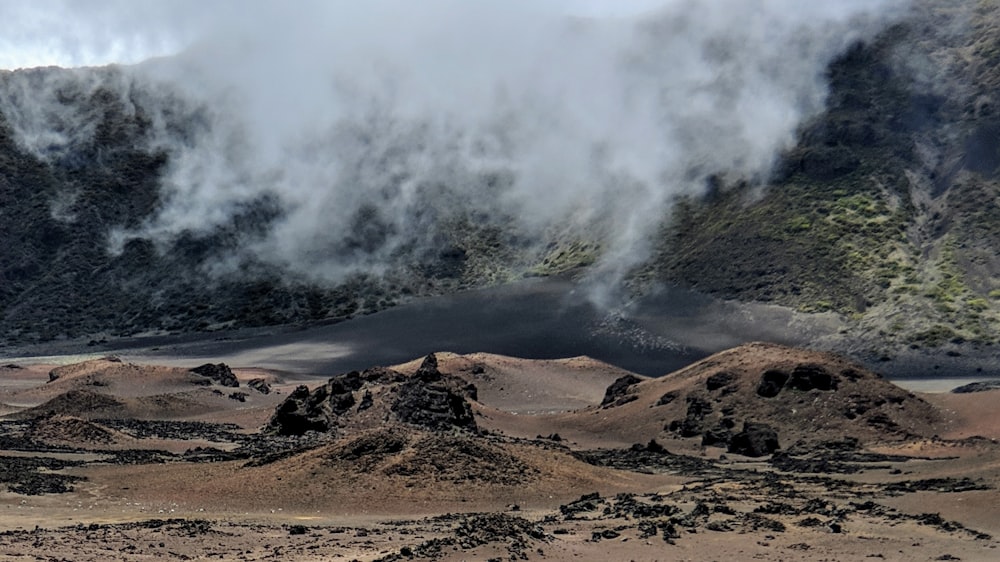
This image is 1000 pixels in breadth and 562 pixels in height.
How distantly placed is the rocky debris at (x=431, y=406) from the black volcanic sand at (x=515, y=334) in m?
53.8

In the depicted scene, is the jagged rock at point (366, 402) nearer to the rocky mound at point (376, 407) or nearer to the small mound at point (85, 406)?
the rocky mound at point (376, 407)

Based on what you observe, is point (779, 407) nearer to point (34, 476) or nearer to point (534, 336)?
point (34, 476)

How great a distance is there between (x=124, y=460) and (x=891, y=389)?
104 feet

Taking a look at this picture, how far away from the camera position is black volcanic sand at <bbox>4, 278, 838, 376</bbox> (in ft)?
365

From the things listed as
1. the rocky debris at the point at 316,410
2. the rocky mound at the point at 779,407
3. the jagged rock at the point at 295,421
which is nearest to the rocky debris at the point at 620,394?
the rocky mound at the point at 779,407

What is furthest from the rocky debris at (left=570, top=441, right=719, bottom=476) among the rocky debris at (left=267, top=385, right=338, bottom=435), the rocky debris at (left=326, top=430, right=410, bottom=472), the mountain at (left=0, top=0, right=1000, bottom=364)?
the mountain at (left=0, top=0, right=1000, bottom=364)

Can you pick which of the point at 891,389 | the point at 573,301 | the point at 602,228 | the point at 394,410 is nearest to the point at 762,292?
the point at 573,301

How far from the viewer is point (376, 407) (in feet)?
161

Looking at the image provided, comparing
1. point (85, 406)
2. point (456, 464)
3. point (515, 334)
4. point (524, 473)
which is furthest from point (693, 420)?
point (515, 334)

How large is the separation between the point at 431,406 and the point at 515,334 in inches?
2927

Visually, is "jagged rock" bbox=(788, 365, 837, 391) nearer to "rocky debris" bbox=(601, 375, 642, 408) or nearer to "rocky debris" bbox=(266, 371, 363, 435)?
"rocky debris" bbox=(601, 375, 642, 408)

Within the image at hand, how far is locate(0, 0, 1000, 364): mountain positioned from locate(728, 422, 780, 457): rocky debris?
173ft

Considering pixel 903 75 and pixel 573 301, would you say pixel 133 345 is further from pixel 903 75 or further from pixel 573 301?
Result: pixel 903 75

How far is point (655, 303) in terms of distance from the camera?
12194 cm
